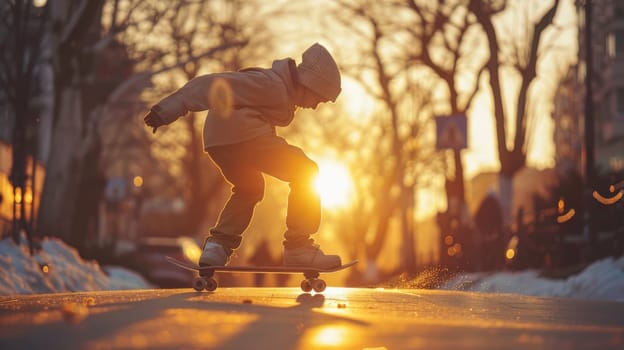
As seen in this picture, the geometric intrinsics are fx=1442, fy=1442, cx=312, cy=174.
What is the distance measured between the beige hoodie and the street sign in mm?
13916

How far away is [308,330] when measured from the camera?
6066 mm

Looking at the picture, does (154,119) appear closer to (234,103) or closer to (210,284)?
(234,103)

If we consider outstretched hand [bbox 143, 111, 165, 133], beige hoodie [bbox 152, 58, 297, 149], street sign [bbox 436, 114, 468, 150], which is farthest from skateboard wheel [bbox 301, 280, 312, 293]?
street sign [bbox 436, 114, 468, 150]

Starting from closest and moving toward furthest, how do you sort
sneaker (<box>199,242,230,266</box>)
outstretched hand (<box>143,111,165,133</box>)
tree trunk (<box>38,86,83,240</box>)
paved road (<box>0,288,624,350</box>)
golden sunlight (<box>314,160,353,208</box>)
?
1. paved road (<box>0,288,624,350</box>)
2. outstretched hand (<box>143,111,165,133</box>)
3. sneaker (<box>199,242,230,266</box>)
4. tree trunk (<box>38,86,83,240</box>)
5. golden sunlight (<box>314,160,353,208</box>)

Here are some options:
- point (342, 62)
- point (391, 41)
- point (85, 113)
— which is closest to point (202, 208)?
point (342, 62)

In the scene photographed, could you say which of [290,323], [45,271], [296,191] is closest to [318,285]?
[296,191]

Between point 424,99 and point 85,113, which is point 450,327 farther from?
point 424,99

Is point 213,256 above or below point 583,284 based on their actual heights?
above

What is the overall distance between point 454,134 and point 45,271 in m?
10.5

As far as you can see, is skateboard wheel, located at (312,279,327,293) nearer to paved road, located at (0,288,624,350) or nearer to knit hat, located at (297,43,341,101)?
paved road, located at (0,288,624,350)

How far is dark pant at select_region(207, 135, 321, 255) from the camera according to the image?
9.21 metres

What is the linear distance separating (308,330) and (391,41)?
28066mm

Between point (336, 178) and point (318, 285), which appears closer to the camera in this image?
point (318, 285)

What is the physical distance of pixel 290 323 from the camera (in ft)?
20.8
